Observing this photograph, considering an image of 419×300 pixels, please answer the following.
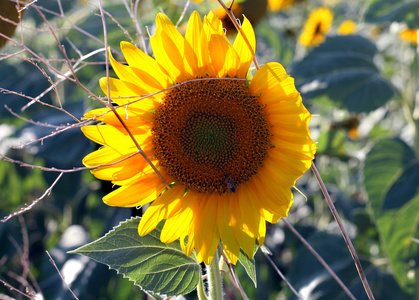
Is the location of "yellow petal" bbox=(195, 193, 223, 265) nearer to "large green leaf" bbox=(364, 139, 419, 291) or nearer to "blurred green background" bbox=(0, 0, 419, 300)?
"blurred green background" bbox=(0, 0, 419, 300)

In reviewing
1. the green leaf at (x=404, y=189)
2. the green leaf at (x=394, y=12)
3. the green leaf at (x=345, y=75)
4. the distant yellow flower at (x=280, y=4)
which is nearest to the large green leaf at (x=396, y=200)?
the green leaf at (x=404, y=189)

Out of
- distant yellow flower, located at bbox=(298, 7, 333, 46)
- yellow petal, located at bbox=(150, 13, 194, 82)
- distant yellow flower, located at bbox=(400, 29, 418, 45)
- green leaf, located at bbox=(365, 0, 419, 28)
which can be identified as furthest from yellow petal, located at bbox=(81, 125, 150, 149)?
distant yellow flower, located at bbox=(298, 7, 333, 46)

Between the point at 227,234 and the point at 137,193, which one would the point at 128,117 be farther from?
the point at 227,234

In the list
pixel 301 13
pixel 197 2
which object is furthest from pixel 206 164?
pixel 301 13

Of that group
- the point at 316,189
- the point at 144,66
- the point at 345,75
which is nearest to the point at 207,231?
the point at 144,66

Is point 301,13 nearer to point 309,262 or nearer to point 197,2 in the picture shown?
point 197,2
